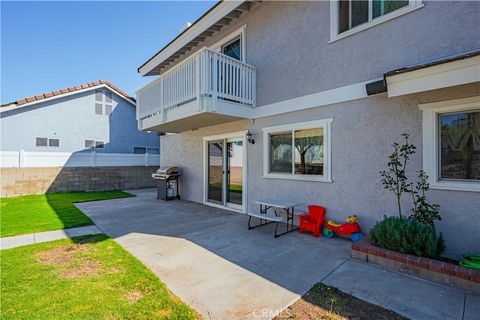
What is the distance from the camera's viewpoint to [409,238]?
392 centimetres

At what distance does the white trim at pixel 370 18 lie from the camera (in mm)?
4664

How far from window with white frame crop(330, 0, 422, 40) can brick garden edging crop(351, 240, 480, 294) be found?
4.56 meters

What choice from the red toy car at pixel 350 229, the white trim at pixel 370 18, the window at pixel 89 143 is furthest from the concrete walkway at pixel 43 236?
the window at pixel 89 143

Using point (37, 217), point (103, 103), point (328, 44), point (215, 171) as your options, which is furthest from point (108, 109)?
point (328, 44)

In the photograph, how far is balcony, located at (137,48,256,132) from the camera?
6555mm

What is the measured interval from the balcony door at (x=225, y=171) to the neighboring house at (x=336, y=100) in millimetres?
57

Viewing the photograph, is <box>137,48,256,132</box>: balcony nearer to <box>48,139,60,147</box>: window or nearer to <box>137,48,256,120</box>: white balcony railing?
<box>137,48,256,120</box>: white balcony railing

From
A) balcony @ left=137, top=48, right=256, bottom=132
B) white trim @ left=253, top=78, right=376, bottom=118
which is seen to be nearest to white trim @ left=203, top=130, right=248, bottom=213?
balcony @ left=137, top=48, right=256, bottom=132

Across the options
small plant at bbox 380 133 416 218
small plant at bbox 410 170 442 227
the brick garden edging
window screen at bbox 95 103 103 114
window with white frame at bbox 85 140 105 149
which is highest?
window screen at bbox 95 103 103 114

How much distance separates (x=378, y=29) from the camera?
16.9ft

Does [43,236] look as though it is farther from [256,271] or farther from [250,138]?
[250,138]

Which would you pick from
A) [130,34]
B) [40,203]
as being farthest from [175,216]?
[130,34]

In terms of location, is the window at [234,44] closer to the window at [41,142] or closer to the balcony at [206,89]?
the balcony at [206,89]

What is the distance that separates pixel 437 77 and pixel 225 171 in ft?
21.9
